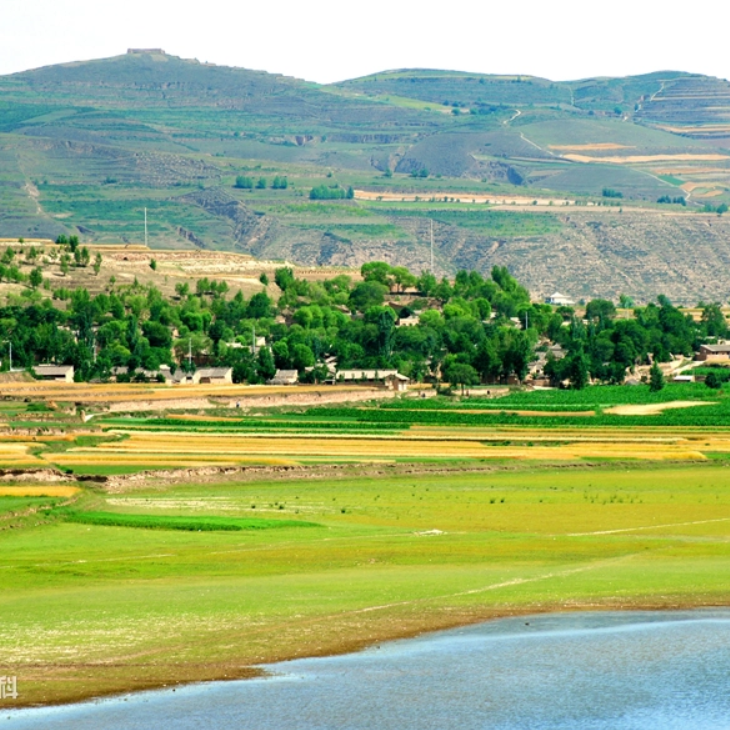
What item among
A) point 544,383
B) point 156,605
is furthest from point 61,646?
point 544,383

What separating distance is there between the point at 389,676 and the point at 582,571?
40.3 feet

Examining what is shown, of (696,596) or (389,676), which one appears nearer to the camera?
(389,676)

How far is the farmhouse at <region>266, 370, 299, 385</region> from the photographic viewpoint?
146750 mm

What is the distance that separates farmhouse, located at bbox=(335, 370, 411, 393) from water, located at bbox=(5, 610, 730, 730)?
105 m

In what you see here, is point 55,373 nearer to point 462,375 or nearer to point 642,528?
point 462,375

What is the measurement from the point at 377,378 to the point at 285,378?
810 centimetres

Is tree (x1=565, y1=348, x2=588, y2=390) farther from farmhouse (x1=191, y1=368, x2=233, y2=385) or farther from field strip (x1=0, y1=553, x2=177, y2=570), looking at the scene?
field strip (x1=0, y1=553, x2=177, y2=570)

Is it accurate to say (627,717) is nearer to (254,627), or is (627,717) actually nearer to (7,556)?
(254,627)

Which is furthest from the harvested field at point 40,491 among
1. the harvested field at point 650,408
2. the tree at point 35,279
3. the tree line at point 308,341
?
the tree at point 35,279

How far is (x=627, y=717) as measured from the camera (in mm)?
32531

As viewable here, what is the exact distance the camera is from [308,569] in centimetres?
4641

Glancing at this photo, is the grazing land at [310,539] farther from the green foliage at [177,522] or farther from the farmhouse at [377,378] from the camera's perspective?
the farmhouse at [377,378]

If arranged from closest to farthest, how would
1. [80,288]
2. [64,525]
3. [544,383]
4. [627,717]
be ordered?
[627,717] → [64,525] → [544,383] → [80,288]

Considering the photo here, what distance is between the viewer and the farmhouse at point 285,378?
5778 inches
